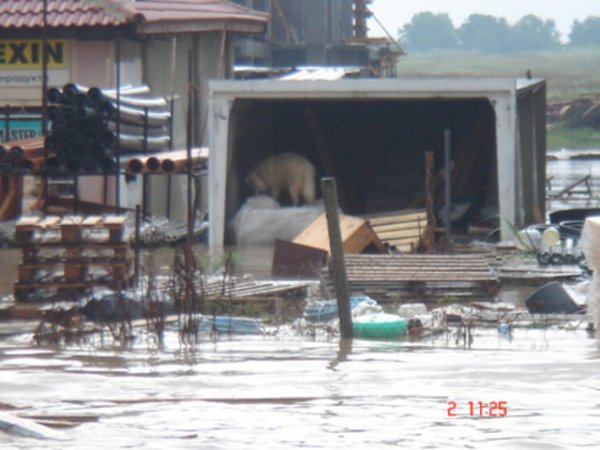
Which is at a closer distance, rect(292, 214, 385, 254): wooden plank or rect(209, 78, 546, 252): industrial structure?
rect(292, 214, 385, 254): wooden plank

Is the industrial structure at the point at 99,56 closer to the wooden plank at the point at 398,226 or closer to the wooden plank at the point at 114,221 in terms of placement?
the wooden plank at the point at 398,226

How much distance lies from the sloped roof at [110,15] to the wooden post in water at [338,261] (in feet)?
39.7

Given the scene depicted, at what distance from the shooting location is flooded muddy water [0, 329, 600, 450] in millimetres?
8688

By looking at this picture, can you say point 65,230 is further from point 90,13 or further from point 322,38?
point 322,38

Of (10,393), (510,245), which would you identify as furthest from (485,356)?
(510,245)

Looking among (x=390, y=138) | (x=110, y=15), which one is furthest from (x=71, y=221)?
(x=390, y=138)

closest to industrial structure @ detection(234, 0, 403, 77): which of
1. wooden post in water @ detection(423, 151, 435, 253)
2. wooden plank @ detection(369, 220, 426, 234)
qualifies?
wooden plank @ detection(369, 220, 426, 234)

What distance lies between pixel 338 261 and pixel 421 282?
3.61m

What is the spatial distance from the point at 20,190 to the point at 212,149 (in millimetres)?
3490

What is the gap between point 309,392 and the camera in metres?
10.2

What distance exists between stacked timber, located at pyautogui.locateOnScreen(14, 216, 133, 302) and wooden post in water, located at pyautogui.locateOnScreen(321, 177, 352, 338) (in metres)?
3.59

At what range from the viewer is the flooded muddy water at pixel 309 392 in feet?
28.5

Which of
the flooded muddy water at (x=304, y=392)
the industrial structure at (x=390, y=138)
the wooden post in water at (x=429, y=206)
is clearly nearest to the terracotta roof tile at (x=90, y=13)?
the industrial structure at (x=390, y=138)
